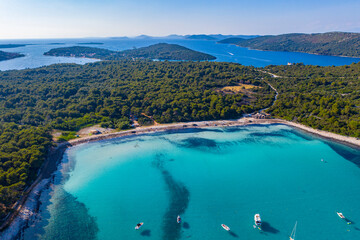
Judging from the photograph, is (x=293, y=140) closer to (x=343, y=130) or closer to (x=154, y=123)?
(x=343, y=130)

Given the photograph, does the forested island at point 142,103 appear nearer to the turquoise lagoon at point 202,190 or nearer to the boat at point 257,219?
the turquoise lagoon at point 202,190

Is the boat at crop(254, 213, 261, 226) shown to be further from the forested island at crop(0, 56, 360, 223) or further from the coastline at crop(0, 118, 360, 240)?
the forested island at crop(0, 56, 360, 223)

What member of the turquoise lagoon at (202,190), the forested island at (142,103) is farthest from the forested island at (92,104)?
the turquoise lagoon at (202,190)

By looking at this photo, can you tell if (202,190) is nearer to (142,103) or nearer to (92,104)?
(142,103)

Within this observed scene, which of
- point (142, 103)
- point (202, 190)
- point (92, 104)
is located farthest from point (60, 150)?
point (202, 190)

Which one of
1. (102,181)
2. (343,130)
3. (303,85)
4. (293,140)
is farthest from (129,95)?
(303,85)
